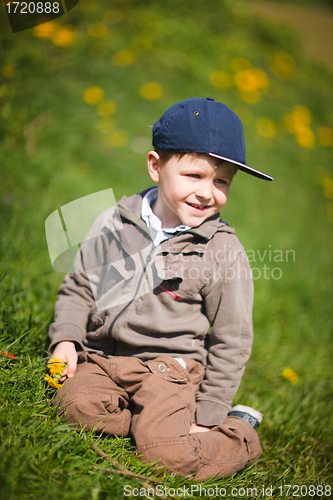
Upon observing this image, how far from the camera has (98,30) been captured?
636 cm

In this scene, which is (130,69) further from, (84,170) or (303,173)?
(303,173)

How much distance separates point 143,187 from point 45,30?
2783mm

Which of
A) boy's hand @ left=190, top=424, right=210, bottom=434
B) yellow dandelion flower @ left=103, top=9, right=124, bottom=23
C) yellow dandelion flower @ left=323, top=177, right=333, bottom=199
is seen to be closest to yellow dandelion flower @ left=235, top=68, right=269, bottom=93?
yellow dandelion flower @ left=323, top=177, right=333, bottom=199

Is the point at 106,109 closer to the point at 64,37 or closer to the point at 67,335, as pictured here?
the point at 64,37

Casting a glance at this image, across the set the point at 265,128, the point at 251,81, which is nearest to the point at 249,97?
the point at 251,81

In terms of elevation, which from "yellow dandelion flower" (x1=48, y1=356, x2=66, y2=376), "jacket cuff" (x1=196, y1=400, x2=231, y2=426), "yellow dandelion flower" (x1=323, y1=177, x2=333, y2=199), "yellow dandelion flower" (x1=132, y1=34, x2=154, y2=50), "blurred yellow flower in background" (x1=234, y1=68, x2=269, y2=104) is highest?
"yellow dandelion flower" (x1=132, y1=34, x2=154, y2=50)

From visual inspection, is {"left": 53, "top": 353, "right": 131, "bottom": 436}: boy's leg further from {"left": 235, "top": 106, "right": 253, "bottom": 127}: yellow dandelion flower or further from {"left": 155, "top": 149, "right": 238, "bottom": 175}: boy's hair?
{"left": 235, "top": 106, "right": 253, "bottom": 127}: yellow dandelion flower

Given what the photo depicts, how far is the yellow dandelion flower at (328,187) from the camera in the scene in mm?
6114

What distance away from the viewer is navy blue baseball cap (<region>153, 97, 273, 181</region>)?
177 cm

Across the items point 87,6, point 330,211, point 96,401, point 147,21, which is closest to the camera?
point 96,401

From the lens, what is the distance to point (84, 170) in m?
4.32

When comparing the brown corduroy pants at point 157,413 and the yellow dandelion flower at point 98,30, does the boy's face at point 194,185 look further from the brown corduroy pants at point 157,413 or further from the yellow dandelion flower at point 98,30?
the yellow dandelion flower at point 98,30

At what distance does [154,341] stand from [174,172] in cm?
83

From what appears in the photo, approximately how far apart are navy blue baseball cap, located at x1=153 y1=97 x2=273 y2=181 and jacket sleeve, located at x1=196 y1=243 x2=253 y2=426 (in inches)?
19.7
